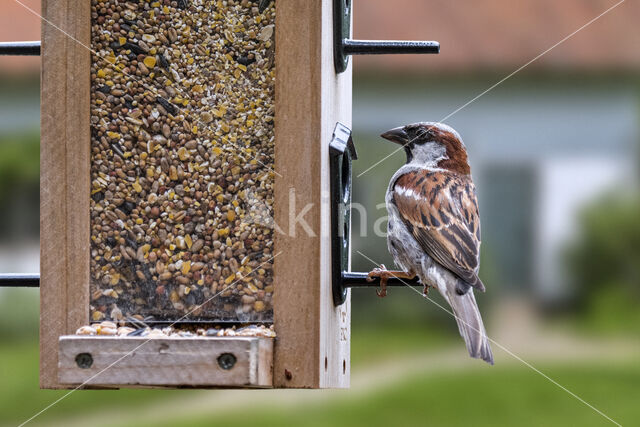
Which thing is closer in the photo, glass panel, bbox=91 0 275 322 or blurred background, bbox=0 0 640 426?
glass panel, bbox=91 0 275 322

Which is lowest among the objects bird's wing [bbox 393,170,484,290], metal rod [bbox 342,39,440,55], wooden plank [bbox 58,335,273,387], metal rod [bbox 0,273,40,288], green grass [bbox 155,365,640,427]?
green grass [bbox 155,365,640,427]

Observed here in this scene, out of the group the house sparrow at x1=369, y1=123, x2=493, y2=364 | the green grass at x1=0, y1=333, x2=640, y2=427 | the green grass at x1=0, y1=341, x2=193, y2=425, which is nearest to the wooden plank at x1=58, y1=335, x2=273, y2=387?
the house sparrow at x1=369, y1=123, x2=493, y2=364

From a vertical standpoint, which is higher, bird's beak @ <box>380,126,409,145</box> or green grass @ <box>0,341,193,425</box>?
bird's beak @ <box>380,126,409,145</box>

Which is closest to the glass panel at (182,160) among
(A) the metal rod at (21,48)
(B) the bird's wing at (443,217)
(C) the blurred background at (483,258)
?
(A) the metal rod at (21,48)

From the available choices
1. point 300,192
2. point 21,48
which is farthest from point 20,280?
point 300,192

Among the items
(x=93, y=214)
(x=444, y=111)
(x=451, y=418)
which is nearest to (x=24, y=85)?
(x=444, y=111)

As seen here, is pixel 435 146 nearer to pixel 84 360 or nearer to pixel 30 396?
pixel 84 360

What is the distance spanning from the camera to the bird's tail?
4047mm

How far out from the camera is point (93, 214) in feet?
12.3

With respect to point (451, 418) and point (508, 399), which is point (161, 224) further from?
point (508, 399)

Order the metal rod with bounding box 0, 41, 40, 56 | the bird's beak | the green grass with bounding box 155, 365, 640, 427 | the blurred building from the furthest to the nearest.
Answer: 1. the blurred building
2. the green grass with bounding box 155, 365, 640, 427
3. the bird's beak
4. the metal rod with bounding box 0, 41, 40, 56

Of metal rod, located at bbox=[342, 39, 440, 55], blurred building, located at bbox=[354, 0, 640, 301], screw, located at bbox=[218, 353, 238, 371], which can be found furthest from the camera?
blurred building, located at bbox=[354, 0, 640, 301]

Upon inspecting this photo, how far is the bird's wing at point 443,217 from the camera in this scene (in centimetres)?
444

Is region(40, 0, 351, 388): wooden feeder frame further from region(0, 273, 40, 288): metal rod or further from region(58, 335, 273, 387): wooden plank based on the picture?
region(0, 273, 40, 288): metal rod
